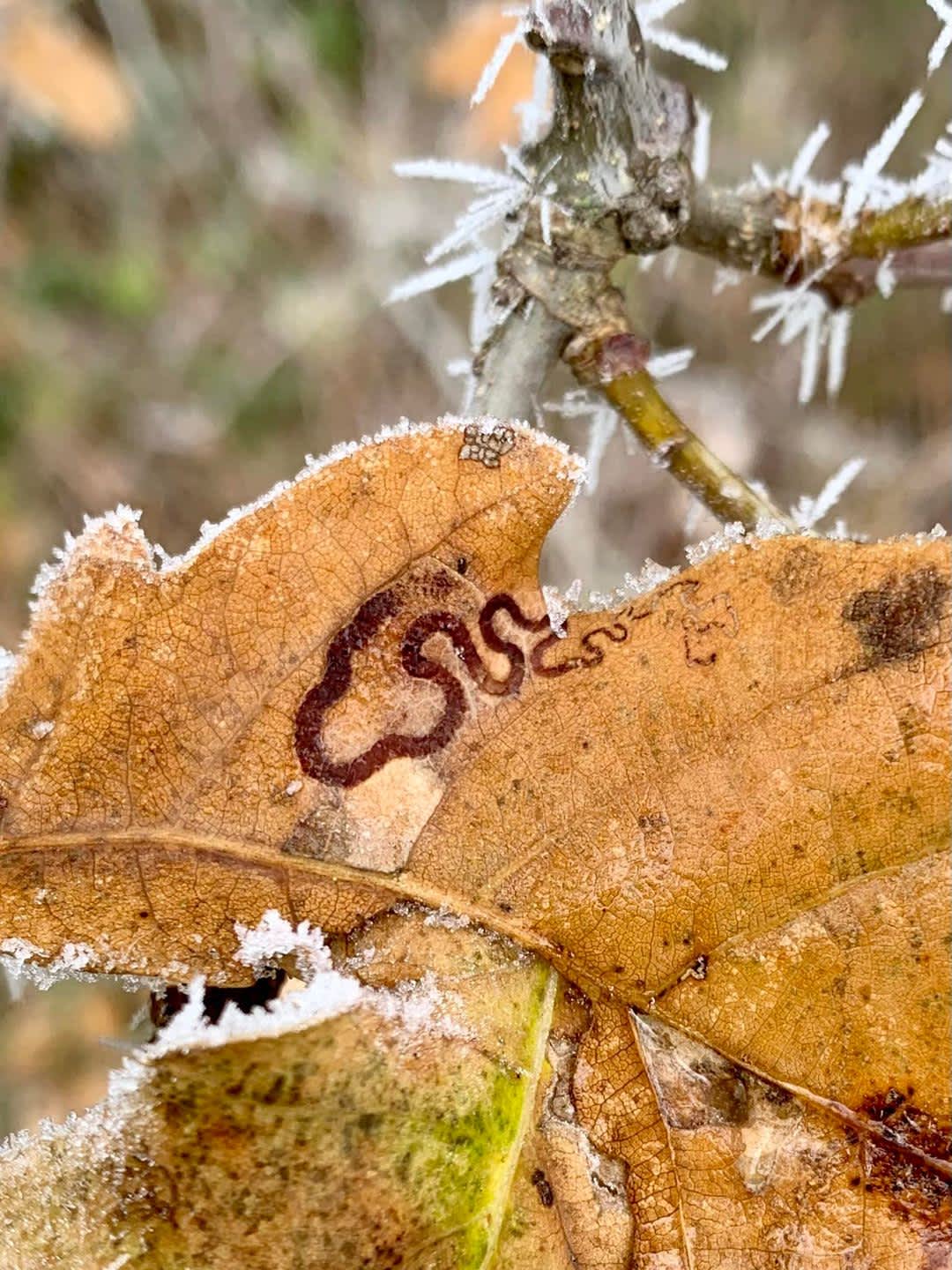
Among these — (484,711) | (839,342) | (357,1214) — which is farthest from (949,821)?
(839,342)

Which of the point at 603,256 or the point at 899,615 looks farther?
the point at 603,256

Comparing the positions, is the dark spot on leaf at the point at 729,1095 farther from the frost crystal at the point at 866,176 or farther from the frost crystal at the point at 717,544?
the frost crystal at the point at 866,176

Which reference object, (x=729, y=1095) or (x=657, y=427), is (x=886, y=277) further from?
(x=729, y=1095)

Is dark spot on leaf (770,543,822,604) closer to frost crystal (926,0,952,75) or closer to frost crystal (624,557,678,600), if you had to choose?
frost crystal (624,557,678,600)

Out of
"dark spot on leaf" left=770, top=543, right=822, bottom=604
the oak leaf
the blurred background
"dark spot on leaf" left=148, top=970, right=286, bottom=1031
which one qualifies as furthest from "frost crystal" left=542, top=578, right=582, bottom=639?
the blurred background

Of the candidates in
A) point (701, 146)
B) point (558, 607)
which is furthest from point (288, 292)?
point (558, 607)
